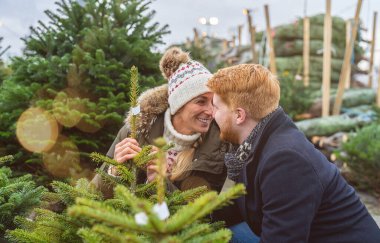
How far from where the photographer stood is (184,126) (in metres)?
3.46

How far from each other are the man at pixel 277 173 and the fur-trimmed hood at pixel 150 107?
3.40 ft

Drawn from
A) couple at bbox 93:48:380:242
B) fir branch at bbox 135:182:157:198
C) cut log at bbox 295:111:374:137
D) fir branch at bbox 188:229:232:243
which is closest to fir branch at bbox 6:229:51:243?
fir branch at bbox 135:182:157:198

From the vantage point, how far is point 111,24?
4.82m

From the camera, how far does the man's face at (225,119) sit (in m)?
2.44

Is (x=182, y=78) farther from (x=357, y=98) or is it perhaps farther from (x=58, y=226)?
(x=357, y=98)

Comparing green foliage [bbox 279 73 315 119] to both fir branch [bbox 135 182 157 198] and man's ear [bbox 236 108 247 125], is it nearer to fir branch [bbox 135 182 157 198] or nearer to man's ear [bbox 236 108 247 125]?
man's ear [bbox 236 108 247 125]

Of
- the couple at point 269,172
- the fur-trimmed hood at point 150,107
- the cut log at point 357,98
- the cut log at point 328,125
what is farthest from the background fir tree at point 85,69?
the cut log at point 357,98

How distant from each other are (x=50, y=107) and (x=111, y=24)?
1264 millimetres

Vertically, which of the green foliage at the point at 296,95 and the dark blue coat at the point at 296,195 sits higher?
the dark blue coat at the point at 296,195

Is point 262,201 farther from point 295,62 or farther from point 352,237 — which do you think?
point 295,62

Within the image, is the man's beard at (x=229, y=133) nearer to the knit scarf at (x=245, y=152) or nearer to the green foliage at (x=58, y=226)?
the knit scarf at (x=245, y=152)

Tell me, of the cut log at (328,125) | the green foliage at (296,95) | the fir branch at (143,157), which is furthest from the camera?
the green foliage at (296,95)

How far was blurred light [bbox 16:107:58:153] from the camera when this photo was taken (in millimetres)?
4203

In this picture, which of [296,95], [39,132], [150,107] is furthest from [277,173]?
[296,95]
